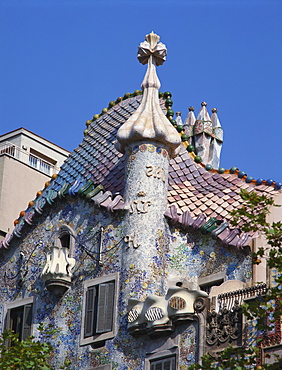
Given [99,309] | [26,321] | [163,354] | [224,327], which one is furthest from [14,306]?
[224,327]

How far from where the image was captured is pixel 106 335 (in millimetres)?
26297

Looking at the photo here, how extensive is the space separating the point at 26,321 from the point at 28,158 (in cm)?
889

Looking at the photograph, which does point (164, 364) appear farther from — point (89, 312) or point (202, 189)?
point (202, 189)

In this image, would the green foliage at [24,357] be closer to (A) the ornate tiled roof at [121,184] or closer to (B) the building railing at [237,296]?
(B) the building railing at [237,296]

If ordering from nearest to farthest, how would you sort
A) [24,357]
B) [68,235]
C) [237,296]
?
[24,357], [237,296], [68,235]

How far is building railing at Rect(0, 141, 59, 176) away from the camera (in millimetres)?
35781

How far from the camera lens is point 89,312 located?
2683cm

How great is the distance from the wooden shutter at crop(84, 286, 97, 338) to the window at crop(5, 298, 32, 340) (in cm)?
164

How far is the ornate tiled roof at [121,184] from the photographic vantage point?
27109 mm

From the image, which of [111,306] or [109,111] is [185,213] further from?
[109,111]

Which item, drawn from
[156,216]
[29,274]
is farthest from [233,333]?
[29,274]

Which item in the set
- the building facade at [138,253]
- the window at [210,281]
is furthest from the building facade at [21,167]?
the window at [210,281]

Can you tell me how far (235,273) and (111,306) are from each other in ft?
8.72

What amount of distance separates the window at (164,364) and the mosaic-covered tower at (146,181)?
5.06ft
